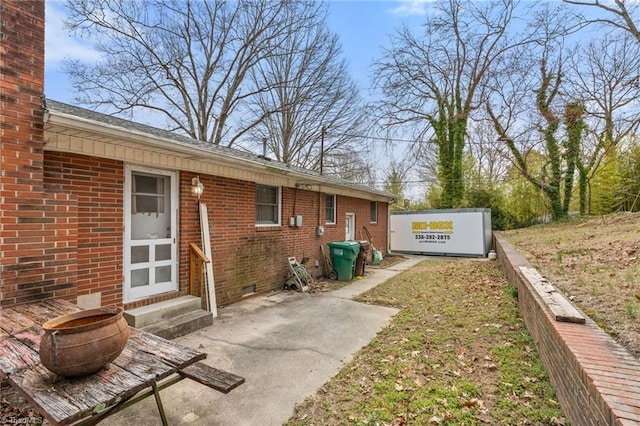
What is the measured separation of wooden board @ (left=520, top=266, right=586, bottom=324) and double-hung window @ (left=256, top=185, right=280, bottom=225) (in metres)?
5.26

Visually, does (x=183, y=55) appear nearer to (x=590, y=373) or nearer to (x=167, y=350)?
(x=167, y=350)

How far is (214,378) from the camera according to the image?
7.97ft

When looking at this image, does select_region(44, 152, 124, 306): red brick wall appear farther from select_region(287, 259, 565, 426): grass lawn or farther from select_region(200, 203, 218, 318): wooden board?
select_region(287, 259, 565, 426): grass lawn

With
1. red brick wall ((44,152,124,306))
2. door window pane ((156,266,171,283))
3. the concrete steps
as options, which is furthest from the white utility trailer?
red brick wall ((44,152,124,306))

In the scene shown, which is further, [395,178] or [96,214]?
[395,178]

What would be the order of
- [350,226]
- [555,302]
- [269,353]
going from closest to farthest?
[555,302], [269,353], [350,226]

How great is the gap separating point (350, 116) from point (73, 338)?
18.8 meters

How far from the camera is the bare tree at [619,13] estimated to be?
874 centimetres

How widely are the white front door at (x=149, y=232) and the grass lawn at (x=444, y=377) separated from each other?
3.24 m

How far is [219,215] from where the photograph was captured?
5957mm

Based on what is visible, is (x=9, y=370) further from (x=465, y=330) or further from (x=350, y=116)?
(x=350, y=116)

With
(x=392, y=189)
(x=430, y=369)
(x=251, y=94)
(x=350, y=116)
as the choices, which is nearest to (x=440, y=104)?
(x=350, y=116)

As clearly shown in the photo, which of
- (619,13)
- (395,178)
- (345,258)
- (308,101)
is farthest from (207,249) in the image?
(395,178)

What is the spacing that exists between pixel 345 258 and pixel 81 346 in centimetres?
727
